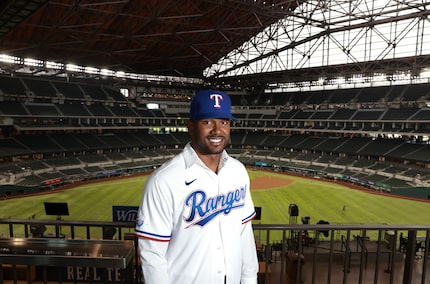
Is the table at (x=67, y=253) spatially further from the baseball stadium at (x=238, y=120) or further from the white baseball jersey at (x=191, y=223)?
the baseball stadium at (x=238, y=120)

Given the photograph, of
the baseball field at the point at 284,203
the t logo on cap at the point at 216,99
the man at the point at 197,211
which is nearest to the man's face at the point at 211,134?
the man at the point at 197,211

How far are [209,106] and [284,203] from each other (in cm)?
2788

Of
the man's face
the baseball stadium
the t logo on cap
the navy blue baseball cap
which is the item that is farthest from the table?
the baseball stadium

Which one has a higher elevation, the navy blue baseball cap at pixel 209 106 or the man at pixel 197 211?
the navy blue baseball cap at pixel 209 106

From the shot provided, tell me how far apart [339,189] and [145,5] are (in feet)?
103

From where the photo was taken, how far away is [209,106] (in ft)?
9.22

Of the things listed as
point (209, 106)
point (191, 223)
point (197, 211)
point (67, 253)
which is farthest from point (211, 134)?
point (67, 253)

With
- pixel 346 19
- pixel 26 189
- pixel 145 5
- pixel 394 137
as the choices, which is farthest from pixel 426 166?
pixel 26 189

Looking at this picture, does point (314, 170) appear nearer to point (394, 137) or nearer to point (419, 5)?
point (394, 137)

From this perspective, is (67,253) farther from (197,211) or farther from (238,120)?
(238,120)

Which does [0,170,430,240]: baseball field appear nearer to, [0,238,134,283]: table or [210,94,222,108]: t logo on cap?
[0,238,134,283]: table

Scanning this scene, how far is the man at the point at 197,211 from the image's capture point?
103 inches

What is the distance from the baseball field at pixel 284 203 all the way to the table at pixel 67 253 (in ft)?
61.5

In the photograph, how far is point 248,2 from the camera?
29.3 m
